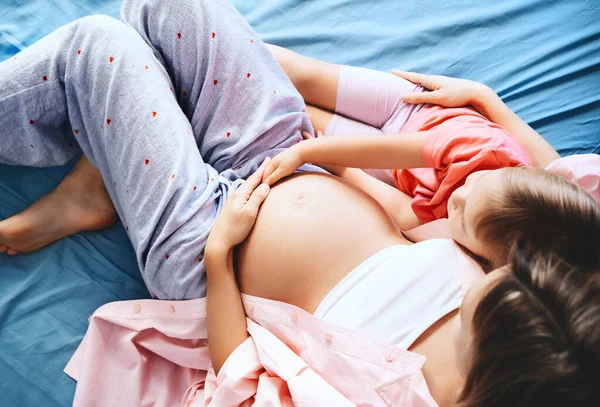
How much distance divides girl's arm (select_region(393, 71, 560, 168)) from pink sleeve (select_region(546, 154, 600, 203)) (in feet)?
0.36

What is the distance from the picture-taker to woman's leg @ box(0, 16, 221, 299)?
813 mm

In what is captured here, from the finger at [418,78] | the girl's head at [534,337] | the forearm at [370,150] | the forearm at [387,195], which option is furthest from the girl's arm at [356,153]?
the girl's head at [534,337]

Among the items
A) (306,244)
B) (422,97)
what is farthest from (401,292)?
(422,97)

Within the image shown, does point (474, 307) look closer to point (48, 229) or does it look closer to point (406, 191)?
point (406, 191)

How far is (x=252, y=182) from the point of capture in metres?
0.88

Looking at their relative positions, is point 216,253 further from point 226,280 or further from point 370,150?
point 370,150

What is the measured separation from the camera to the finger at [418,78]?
107 centimetres

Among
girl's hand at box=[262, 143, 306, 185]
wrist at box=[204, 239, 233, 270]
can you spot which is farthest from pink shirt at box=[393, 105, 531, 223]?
wrist at box=[204, 239, 233, 270]

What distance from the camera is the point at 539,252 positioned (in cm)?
61

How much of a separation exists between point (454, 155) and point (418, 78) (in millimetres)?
304

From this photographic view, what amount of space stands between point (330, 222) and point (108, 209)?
46 centimetres

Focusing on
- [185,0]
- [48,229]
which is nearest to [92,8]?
[185,0]

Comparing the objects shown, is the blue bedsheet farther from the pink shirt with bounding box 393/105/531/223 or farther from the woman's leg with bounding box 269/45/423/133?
the pink shirt with bounding box 393/105/531/223

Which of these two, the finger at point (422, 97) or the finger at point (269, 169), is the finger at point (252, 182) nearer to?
the finger at point (269, 169)
